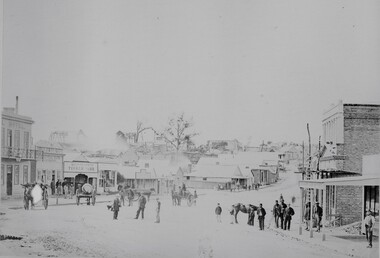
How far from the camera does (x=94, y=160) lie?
6734 millimetres

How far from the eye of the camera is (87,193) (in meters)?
6.86

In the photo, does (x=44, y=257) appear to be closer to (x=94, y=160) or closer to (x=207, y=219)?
(x=94, y=160)

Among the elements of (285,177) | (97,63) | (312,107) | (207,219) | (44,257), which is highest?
(97,63)

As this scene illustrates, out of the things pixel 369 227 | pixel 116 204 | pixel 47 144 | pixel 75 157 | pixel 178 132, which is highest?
pixel 178 132

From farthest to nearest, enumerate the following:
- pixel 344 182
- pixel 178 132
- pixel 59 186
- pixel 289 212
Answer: pixel 59 186 → pixel 178 132 → pixel 289 212 → pixel 344 182

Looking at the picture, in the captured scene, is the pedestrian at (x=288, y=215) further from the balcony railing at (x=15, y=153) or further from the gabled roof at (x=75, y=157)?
the balcony railing at (x=15, y=153)

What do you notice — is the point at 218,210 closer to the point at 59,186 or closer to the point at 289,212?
the point at 289,212

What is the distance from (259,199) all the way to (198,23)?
1.95 metres

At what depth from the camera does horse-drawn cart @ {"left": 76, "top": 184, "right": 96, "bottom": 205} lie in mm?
6793

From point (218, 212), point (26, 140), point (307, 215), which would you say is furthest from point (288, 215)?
point (26, 140)

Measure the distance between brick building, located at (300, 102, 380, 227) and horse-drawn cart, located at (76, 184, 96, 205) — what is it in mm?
2361

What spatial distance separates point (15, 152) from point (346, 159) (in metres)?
3.61

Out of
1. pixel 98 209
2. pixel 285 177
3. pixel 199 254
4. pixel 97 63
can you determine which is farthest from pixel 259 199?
pixel 97 63

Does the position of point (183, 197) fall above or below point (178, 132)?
below
